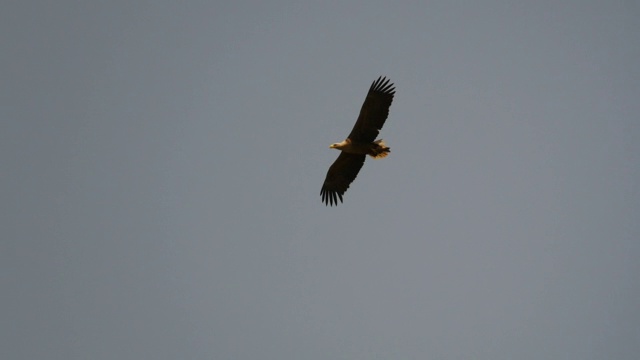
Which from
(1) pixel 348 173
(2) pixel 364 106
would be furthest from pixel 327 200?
(2) pixel 364 106

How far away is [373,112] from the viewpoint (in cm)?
3069

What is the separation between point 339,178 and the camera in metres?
33.5

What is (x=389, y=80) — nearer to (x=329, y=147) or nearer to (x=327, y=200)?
(x=329, y=147)

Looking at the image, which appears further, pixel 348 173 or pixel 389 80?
pixel 348 173

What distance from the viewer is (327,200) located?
110 ft

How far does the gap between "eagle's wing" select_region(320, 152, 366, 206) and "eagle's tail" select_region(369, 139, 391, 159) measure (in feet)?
4.24

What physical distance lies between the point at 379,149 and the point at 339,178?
264cm

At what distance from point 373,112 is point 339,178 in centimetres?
364

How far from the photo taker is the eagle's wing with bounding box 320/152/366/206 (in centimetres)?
3306

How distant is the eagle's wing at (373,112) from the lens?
30406 millimetres

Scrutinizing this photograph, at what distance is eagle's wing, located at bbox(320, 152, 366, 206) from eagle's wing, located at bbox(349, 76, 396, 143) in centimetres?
180

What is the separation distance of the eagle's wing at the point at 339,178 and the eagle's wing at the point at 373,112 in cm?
180

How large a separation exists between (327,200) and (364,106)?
4491 mm

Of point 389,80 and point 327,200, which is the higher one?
point 389,80
